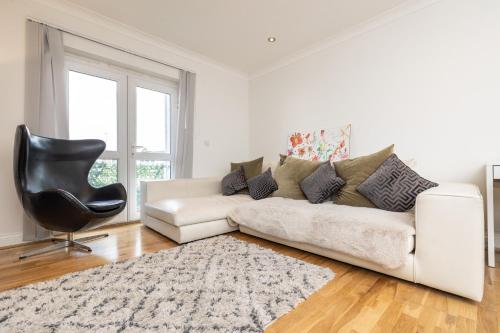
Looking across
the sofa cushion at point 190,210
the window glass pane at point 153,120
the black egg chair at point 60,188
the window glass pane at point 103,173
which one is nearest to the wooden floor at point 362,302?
the black egg chair at point 60,188

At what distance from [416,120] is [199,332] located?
2725 millimetres

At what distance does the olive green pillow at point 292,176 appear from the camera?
264 cm

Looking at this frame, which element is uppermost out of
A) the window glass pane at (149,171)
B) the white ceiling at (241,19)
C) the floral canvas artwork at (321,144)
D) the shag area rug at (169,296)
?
the white ceiling at (241,19)

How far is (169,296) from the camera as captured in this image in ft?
4.28

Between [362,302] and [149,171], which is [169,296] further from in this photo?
[149,171]

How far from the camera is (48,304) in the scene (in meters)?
1.22

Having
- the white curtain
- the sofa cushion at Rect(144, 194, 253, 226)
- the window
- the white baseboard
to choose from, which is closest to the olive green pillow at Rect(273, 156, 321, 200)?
the sofa cushion at Rect(144, 194, 253, 226)

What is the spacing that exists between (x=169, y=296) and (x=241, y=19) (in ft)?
9.40

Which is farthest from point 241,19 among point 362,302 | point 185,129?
point 362,302

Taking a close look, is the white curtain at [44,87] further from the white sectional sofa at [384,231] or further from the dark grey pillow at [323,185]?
the dark grey pillow at [323,185]

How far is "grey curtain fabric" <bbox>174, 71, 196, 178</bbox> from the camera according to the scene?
3.48 metres

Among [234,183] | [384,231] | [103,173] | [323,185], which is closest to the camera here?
[384,231]

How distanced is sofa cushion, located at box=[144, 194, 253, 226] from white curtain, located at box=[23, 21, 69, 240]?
1.13 metres

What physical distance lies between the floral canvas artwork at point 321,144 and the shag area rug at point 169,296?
5.65 ft
